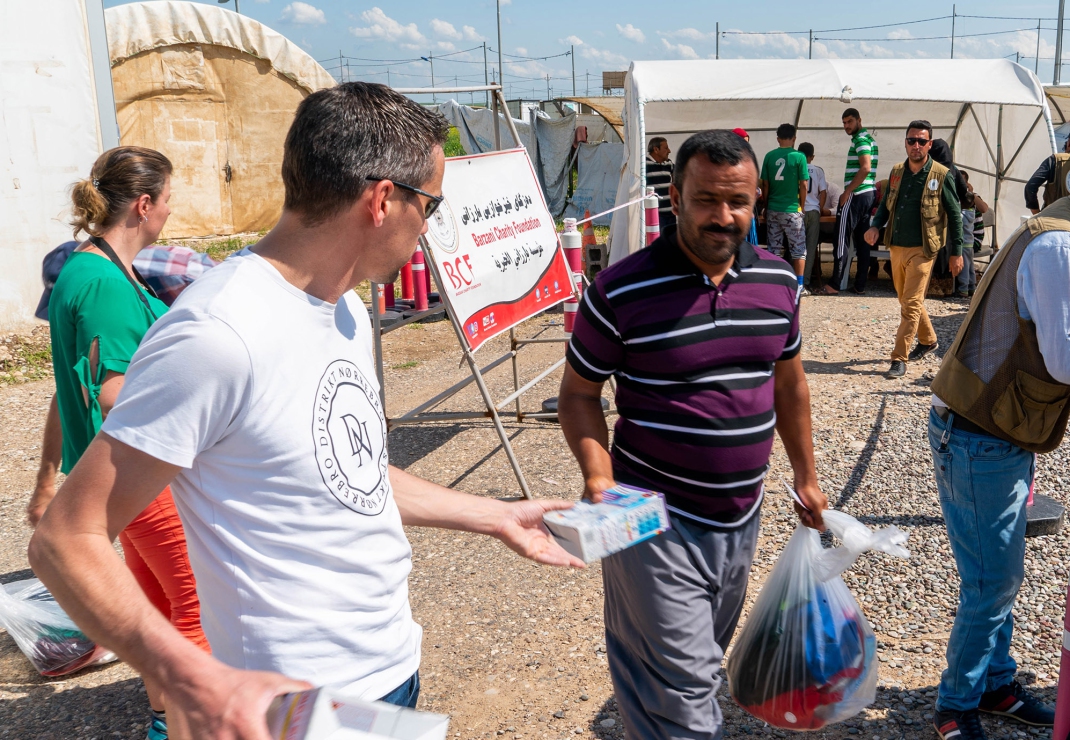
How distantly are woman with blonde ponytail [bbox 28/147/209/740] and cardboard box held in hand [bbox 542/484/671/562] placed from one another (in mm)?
1388

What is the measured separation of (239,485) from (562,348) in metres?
7.86

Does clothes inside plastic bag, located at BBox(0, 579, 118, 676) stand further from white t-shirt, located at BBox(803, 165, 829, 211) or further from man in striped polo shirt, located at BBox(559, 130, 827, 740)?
white t-shirt, located at BBox(803, 165, 829, 211)

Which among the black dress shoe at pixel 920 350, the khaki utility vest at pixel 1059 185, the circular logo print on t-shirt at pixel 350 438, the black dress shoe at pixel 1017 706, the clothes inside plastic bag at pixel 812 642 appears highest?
the khaki utility vest at pixel 1059 185

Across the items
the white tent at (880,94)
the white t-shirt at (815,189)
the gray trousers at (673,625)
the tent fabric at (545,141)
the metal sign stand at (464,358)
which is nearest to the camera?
the gray trousers at (673,625)

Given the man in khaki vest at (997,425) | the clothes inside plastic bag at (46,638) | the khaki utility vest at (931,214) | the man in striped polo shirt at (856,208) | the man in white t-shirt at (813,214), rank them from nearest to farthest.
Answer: the man in khaki vest at (997,425) < the clothes inside plastic bag at (46,638) < the khaki utility vest at (931,214) < the man in striped polo shirt at (856,208) < the man in white t-shirt at (813,214)

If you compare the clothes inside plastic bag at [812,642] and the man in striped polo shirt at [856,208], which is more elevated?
the man in striped polo shirt at [856,208]

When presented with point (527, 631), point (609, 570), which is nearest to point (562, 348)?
point (527, 631)

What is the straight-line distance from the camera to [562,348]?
923cm

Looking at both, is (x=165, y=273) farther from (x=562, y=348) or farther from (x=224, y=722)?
(x=562, y=348)

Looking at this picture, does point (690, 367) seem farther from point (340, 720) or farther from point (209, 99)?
point (209, 99)

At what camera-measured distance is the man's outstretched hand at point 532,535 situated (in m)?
1.98

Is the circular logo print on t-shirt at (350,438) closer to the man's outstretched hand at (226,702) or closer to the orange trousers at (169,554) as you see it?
the man's outstretched hand at (226,702)

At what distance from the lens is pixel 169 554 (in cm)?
277

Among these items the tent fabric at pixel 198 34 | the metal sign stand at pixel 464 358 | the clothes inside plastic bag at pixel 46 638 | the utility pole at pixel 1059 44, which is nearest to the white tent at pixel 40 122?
the metal sign stand at pixel 464 358
